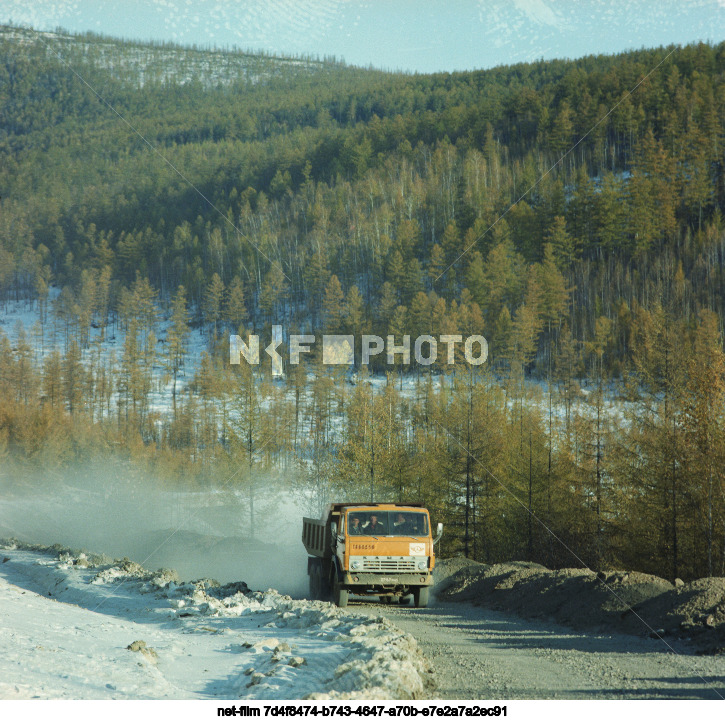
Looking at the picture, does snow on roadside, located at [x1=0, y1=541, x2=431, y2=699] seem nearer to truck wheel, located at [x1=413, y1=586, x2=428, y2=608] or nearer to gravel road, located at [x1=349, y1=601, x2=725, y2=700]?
gravel road, located at [x1=349, y1=601, x2=725, y2=700]

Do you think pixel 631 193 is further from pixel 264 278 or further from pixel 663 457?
pixel 663 457

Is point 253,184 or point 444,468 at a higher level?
point 253,184

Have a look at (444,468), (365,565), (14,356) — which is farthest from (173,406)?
(365,565)

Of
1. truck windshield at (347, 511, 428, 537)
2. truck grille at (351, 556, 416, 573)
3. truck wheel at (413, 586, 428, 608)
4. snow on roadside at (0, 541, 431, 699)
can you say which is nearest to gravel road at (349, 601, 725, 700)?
snow on roadside at (0, 541, 431, 699)

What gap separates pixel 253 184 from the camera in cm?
17800

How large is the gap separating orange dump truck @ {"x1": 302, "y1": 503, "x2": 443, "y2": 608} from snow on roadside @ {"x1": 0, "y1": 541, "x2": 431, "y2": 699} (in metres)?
1.16

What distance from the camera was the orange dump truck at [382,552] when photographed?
15.9 m

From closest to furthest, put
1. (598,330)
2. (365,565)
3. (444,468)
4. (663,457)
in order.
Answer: (365,565)
(663,457)
(444,468)
(598,330)

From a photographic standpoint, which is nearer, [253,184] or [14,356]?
[14,356]

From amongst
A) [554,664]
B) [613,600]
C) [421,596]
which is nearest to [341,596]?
[421,596]

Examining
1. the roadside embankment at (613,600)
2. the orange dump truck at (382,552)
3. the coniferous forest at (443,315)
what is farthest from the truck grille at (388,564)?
the coniferous forest at (443,315)
